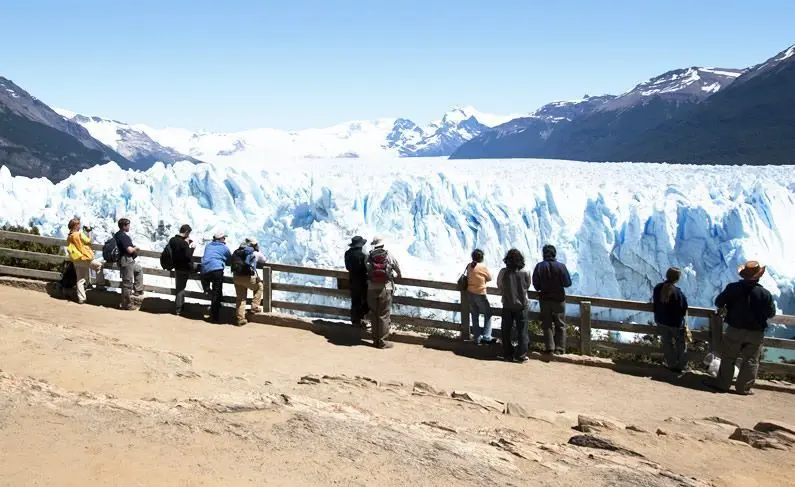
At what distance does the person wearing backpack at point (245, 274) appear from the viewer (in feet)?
31.5

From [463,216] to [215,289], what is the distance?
15672 millimetres

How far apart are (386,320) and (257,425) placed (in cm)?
393

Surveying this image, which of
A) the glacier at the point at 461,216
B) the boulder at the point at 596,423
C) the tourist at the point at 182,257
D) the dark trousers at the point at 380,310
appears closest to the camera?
the boulder at the point at 596,423

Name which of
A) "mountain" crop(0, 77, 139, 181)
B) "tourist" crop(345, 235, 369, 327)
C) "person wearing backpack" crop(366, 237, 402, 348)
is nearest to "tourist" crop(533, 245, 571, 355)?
"person wearing backpack" crop(366, 237, 402, 348)

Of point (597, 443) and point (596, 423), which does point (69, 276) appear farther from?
point (597, 443)

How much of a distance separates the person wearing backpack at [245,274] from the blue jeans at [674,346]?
546 cm

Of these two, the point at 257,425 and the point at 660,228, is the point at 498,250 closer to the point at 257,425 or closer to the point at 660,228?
the point at 660,228

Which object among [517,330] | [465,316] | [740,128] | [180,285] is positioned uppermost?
[740,128]

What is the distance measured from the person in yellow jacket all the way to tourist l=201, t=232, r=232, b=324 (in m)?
1.94

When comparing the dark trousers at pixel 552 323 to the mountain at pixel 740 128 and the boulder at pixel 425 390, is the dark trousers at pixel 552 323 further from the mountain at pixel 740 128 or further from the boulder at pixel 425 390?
the mountain at pixel 740 128

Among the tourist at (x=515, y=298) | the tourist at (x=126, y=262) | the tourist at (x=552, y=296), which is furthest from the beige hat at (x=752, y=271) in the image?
the tourist at (x=126, y=262)

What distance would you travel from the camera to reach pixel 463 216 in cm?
2469

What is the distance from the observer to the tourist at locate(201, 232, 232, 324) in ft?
32.3

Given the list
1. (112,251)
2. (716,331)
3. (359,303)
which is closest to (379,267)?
(359,303)
